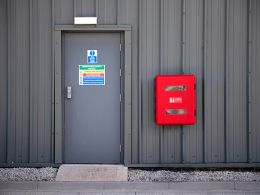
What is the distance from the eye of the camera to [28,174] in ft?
24.5

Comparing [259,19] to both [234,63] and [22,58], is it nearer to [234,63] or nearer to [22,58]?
[234,63]

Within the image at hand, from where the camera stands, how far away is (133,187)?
6926 mm

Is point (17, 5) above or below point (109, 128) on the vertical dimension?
above

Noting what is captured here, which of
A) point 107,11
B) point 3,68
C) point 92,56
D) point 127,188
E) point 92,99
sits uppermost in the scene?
point 107,11

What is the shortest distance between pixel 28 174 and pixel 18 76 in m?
1.77

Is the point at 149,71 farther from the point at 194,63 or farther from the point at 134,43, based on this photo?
the point at 194,63

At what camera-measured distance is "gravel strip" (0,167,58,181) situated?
7.30m

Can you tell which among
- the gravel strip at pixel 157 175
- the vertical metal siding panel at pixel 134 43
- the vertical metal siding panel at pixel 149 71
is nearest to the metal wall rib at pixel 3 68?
the gravel strip at pixel 157 175

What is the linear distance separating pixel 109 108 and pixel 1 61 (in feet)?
7.00

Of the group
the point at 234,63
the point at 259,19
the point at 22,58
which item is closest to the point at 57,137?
the point at 22,58

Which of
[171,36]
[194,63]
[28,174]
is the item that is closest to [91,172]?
[28,174]

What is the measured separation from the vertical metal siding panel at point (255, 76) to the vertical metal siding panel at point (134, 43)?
210 cm

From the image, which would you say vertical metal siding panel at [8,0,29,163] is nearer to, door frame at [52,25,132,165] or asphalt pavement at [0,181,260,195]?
door frame at [52,25,132,165]

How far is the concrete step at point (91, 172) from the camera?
7297 millimetres
